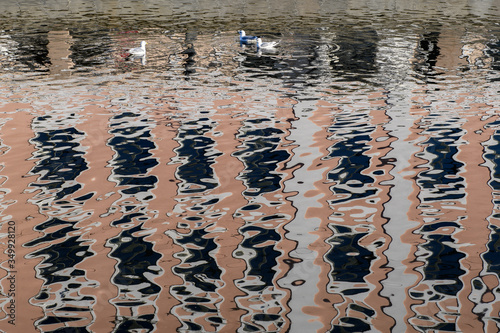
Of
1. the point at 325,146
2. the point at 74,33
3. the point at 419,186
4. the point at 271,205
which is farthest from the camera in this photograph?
the point at 74,33

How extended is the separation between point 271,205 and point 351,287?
2.74 meters

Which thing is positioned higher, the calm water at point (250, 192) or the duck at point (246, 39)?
the duck at point (246, 39)

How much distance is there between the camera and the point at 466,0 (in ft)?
130

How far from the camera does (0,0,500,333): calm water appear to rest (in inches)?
294

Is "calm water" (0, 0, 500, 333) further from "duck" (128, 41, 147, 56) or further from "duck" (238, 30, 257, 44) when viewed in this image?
"duck" (238, 30, 257, 44)

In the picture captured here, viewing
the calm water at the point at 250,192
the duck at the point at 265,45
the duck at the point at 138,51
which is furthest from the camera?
the duck at the point at 265,45

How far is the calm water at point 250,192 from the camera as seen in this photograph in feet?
24.5

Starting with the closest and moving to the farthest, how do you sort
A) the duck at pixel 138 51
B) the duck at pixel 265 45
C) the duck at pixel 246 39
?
the duck at pixel 138 51
the duck at pixel 265 45
the duck at pixel 246 39

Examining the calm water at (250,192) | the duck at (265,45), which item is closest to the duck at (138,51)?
the calm water at (250,192)

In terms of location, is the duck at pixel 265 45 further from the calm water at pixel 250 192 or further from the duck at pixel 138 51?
the duck at pixel 138 51

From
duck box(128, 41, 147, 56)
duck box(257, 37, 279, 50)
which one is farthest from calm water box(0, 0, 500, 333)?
duck box(257, 37, 279, 50)

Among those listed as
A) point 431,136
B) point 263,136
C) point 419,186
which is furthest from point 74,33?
point 419,186

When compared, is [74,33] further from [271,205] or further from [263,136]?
[271,205]

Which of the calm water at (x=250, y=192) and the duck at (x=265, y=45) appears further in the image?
the duck at (x=265, y=45)
